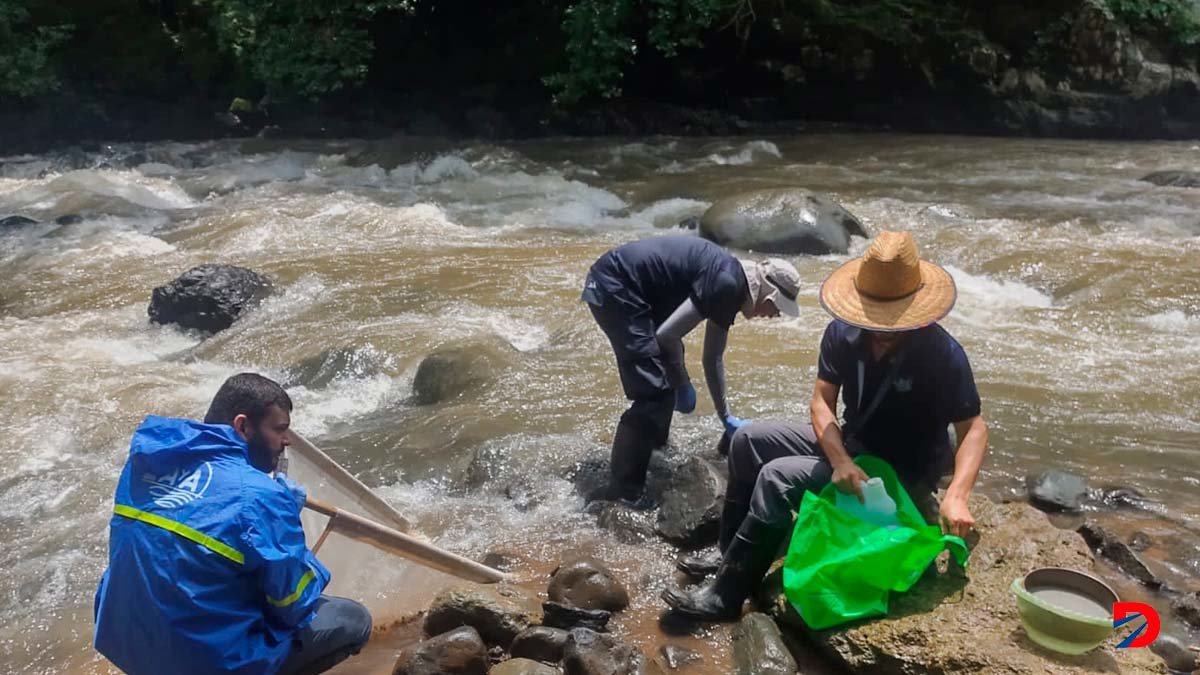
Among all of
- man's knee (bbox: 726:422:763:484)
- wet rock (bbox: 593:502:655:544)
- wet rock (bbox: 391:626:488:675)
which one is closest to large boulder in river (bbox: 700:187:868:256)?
wet rock (bbox: 593:502:655:544)

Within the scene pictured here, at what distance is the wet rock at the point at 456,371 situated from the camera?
6531 mm

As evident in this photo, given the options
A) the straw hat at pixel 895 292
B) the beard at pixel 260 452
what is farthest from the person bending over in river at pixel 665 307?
the beard at pixel 260 452

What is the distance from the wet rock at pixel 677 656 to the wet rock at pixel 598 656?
9 centimetres

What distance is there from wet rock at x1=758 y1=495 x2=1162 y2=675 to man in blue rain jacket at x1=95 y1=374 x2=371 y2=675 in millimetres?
1769

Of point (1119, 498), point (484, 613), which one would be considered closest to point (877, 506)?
point (484, 613)

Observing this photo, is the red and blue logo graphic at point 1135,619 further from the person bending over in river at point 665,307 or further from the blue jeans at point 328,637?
the blue jeans at point 328,637

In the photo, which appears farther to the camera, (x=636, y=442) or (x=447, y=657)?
(x=636, y=442)

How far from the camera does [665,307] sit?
14.7 ft

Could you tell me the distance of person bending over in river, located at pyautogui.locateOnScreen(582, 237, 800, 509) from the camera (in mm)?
4188

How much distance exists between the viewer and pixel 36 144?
1759 cm

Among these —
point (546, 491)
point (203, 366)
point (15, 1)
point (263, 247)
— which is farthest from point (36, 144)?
point (546, 491)

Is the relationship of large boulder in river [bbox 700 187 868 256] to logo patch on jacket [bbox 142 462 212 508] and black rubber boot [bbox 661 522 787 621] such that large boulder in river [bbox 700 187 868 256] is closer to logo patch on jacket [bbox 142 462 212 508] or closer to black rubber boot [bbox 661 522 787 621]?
black rubber boot [bbox 661 522 787 621]

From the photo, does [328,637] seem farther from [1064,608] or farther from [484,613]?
[1064,608]

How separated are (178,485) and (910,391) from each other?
2.37 meters
